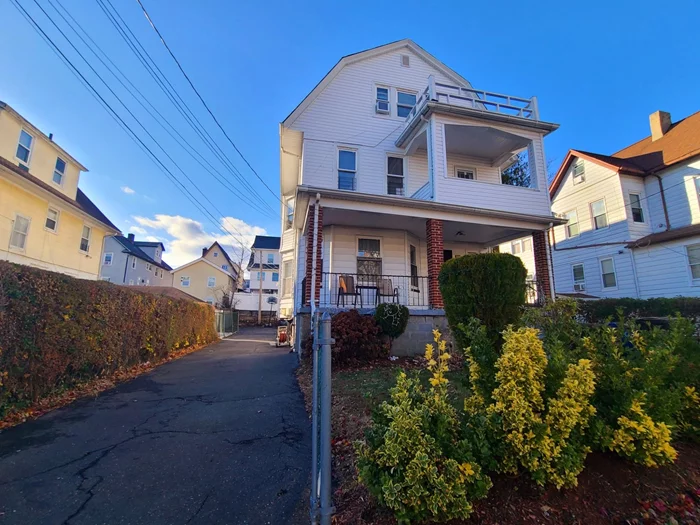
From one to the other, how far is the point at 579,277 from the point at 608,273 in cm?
145

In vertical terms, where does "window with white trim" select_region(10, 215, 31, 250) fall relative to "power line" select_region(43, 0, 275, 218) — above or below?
below

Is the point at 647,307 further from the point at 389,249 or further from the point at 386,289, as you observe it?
the point at 386,289

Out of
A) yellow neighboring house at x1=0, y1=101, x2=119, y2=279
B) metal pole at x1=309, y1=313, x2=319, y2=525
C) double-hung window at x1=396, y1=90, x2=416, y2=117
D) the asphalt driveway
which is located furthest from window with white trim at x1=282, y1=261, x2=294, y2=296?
metal pole at x1=309, y1=313, x2=319, y2=525

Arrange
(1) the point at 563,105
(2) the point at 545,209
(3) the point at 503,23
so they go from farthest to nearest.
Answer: (1) the point at 563,105
(3) the point at 503,23
(2) the point at 545,209

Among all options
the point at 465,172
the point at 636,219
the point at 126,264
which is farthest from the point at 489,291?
the point at 126,264

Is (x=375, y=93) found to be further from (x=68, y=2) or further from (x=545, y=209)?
(x=68, y=2)

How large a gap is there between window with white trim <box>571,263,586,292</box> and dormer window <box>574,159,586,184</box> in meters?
4.59

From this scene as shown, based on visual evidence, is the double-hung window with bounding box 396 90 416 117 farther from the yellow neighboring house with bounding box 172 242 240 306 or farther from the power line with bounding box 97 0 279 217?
the yellow neighboring house with bounding box 172 242 240 306

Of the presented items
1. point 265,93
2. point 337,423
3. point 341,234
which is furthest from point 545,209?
point 265,93

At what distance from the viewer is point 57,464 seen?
3.30 m

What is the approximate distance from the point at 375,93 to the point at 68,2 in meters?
9.22

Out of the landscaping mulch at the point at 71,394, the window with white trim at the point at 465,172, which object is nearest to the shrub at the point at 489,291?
the landscaping mulch at the point at 71,394

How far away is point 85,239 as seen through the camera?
651 inches

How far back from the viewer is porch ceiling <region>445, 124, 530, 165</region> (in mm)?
10484
